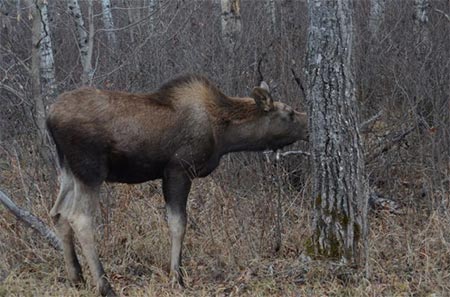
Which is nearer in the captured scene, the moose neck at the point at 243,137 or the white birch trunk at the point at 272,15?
the moose neck at the point at 243,137

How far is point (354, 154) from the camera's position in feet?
22.2

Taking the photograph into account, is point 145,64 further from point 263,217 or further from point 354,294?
point 354,294

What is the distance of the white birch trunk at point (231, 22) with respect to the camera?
1254cm

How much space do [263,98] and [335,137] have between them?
1.30 meters

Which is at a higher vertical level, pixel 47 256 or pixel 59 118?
pixel 59 118

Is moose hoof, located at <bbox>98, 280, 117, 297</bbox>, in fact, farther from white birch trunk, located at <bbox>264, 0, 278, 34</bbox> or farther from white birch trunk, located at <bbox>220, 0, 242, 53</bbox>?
white birch trunk, located at <bbox>264, 0, 278, 34</bbox>

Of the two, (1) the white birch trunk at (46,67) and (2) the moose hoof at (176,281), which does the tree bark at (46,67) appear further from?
(2) the moose hoof at (176,281)

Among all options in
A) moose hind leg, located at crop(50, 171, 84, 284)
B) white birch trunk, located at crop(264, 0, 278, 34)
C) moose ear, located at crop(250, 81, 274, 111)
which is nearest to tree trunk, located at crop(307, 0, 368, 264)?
moose ear, located at crop(250, 81, 274, 111)

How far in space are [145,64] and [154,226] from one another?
433 cm

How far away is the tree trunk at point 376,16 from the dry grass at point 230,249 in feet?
12.9

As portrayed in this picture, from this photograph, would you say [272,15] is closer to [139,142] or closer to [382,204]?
[382,204]

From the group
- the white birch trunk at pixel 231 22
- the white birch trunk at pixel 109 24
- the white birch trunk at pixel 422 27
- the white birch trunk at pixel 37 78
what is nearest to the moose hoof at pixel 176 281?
the white birch trunk at pixel 37 78

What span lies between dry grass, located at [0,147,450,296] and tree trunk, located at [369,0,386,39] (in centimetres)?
395

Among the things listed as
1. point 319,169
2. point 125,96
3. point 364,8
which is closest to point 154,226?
point 125,96
